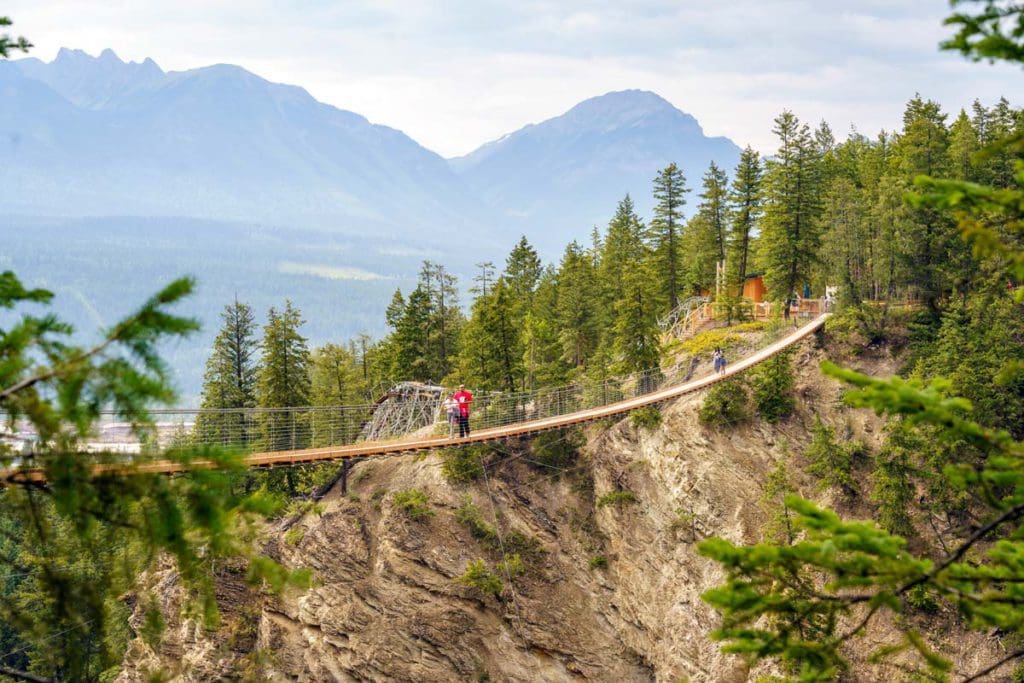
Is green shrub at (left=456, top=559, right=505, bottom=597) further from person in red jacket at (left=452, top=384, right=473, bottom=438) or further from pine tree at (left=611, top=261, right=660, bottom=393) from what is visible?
pine tree at (left=611, top=261, right=660, bottom=393)

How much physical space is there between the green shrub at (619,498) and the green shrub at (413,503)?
549 centimetres

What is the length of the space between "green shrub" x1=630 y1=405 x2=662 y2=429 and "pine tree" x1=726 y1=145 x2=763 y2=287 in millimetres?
13970

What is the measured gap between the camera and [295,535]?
27.2m

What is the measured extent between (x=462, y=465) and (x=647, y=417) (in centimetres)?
584

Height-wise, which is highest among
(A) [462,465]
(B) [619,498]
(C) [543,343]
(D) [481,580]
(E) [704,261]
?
(E) [704,261]

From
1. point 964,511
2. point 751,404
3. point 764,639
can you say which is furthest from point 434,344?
point 764,639

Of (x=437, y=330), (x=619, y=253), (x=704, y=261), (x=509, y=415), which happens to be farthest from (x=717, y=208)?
(x=509, y=415)

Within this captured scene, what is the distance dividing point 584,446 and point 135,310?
87.3 ft

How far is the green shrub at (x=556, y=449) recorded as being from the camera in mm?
30516

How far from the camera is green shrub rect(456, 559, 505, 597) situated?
87.9 ft

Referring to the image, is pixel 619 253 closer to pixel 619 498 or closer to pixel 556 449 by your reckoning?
pixel 556 449

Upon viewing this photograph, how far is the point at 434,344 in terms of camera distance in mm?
39750

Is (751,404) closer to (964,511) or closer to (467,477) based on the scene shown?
(964,511)

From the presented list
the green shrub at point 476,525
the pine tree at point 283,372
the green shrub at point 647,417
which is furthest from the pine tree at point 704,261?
the green shrub at point 476,525
